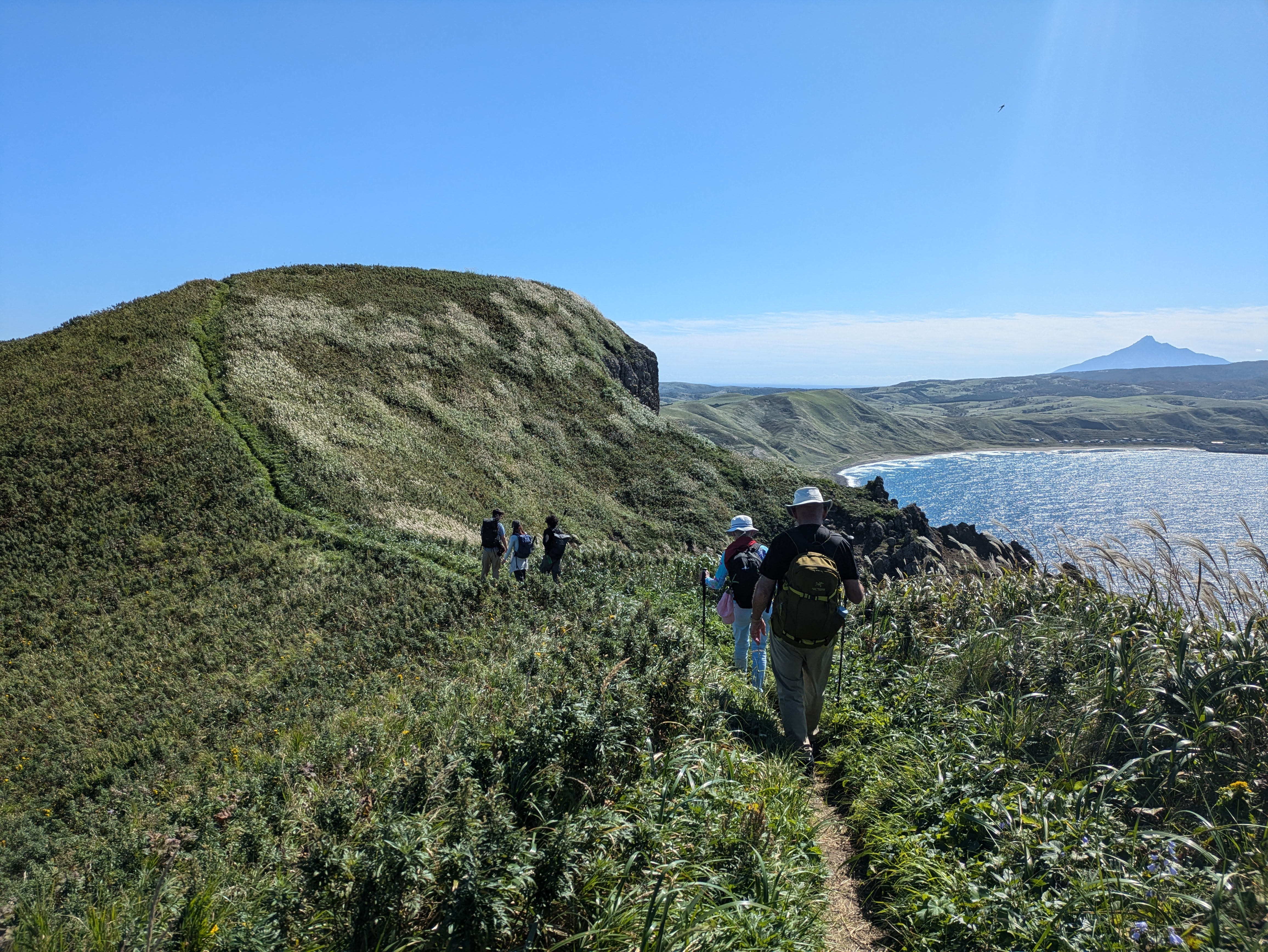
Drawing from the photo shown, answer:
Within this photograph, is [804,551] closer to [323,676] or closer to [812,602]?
[812,602]

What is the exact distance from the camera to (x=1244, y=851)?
3.43 meters

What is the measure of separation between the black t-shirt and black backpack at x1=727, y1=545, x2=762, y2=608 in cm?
169

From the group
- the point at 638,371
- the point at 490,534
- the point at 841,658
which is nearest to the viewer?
the point at 841,658

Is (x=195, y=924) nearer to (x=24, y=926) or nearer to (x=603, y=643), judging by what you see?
(x=24, y=926)

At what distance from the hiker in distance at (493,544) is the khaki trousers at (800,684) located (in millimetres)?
10503

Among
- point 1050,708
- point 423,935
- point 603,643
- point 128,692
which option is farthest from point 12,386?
point 1050,708

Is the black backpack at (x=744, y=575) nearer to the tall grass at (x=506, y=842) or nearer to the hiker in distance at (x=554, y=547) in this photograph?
the tall grass at (x=506, y=842)

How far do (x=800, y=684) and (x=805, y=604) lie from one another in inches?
36.1

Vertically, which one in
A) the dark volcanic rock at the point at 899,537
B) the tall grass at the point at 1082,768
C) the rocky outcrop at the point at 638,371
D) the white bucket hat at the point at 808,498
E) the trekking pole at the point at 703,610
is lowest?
the dark volcanic rock at the point at 899,537

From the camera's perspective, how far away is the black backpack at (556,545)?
49.3ft

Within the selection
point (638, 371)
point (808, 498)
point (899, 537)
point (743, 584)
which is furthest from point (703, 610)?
point (638, 371)

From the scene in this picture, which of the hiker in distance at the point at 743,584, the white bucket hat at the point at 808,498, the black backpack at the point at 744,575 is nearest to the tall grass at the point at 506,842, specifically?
the hiker in distance at the point at 743,584

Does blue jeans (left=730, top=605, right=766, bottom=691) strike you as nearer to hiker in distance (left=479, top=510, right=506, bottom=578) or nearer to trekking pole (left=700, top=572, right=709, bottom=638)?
trekking pole (left=700, top=572, right=709, bottom=638)

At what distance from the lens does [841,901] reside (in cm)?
404
